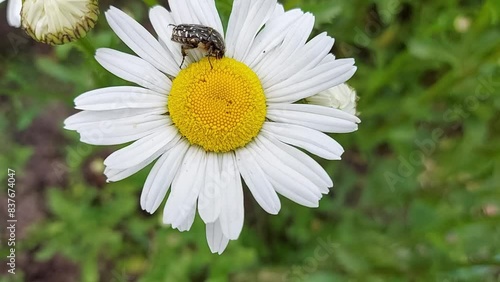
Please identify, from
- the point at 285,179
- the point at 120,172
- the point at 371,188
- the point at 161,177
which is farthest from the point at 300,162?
the point at 371,188

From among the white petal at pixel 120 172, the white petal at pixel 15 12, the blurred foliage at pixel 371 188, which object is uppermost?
the white petal at pixel 15 12

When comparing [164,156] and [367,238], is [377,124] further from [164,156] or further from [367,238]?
[164,156]

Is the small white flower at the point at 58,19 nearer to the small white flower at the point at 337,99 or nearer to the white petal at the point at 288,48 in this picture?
the white petal at the point at 288,48

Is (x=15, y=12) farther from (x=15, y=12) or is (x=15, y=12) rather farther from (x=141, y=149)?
(x=141, y=149)

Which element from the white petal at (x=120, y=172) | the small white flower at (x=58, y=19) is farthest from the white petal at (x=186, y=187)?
the small white flower at (x=58, y=19)

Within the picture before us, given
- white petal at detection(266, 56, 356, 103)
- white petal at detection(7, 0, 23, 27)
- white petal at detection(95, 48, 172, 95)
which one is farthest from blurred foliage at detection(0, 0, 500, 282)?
white petal at detection(95, 48, 172, 95)

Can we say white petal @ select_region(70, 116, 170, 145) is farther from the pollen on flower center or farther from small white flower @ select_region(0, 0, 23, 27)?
small white flower @ select_region(0, 0, 23, 27)

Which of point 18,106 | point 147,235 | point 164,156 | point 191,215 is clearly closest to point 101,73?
point 164,156
